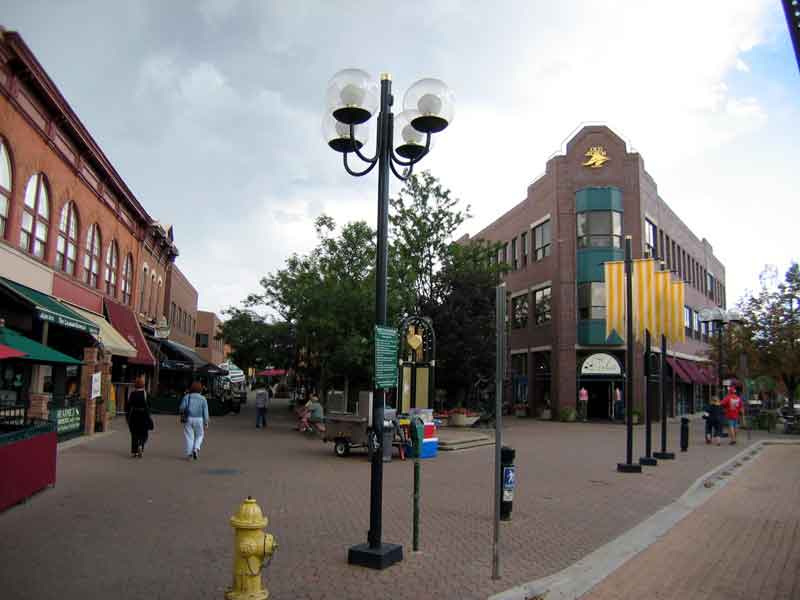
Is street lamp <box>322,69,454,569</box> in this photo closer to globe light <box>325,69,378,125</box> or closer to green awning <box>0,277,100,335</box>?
globe light <box>325,69,378,125</box>

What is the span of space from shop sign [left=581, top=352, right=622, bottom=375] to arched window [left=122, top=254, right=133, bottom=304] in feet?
78.1

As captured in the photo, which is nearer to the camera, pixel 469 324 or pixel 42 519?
pixel 42 519

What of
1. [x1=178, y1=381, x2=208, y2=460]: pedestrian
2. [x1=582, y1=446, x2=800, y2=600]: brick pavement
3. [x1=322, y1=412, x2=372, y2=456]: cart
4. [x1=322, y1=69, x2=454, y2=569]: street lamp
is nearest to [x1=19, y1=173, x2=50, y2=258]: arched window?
[x1=178, y1=381, x2=208, y2=460]: pedestrian

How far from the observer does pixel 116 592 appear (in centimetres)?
558

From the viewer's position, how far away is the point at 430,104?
24.1 ft

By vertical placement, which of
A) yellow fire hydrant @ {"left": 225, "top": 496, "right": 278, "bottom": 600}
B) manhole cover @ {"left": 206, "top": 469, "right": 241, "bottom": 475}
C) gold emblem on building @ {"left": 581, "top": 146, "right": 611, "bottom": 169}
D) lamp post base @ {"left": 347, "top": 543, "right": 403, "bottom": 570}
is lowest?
manhole cover @ {"left": 206, "top": 469, "right": 241, "bottom": 475}

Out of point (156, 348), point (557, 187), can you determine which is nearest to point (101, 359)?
point (156, 348)

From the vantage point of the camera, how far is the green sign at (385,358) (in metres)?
6.70

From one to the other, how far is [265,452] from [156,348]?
2135 cm

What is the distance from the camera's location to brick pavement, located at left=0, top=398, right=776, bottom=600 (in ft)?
19.7

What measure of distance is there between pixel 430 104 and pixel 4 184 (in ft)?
48.8

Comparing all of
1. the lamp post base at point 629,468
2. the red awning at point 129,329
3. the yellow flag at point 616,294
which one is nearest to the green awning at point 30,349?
the lamp post base at point 629,468

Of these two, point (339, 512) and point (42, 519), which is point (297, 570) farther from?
point (42, 519)

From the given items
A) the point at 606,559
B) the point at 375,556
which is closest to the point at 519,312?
the point at 606,559
